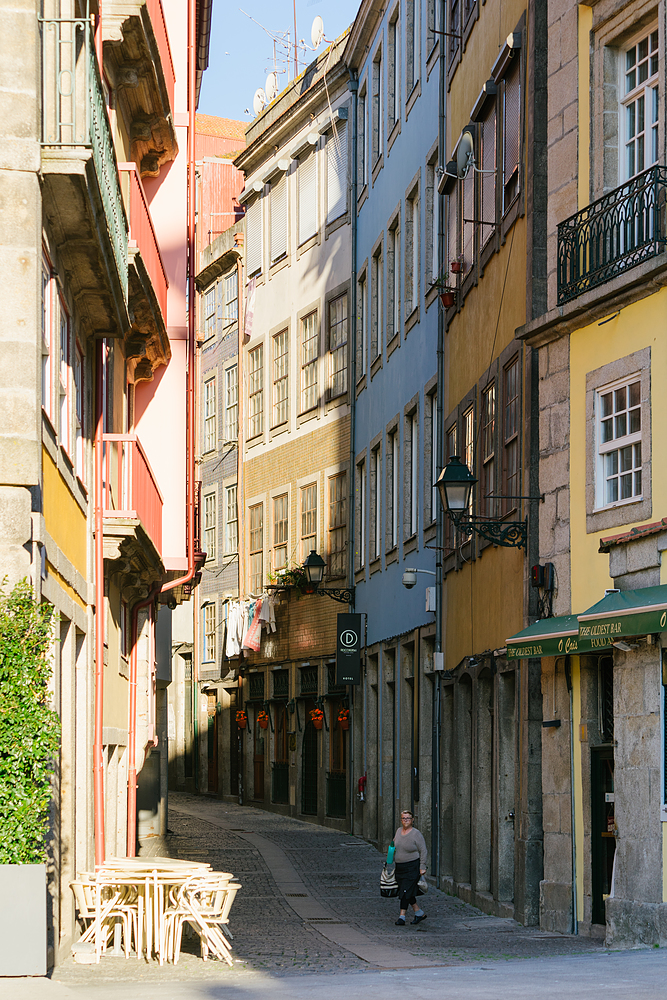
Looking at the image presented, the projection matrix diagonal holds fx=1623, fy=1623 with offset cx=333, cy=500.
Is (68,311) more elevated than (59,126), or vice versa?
(59,126)

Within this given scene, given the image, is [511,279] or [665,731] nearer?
[665,731]

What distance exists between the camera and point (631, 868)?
1482 centimetres

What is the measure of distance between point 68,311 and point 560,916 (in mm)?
8020

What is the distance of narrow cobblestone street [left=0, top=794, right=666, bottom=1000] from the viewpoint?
1132cm

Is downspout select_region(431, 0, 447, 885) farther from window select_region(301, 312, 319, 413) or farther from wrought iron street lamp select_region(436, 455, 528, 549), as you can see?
window select_region(301, 312, 319, 413)

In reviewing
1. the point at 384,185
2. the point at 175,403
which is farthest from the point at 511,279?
the point at 384,185

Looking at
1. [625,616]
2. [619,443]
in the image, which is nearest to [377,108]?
[619,443]

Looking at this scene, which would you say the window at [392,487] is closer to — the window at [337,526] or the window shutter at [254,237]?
the window at [337,526]

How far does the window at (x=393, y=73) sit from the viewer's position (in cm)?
3066

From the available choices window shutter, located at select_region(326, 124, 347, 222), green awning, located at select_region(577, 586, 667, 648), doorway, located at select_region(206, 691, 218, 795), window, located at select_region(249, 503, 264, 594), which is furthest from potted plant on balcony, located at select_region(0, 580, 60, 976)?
doorway, located at select_region(206, 691, 218, 795)

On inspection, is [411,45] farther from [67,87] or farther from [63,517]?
[67,87]

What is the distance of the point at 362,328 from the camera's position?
111ft

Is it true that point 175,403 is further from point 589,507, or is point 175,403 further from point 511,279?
point 589,507

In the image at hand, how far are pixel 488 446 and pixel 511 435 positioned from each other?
1.66 m
